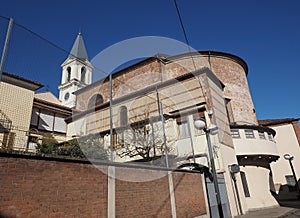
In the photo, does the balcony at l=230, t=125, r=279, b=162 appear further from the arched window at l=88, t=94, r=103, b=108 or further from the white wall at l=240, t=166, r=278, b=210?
the arched window at l=88, t=94, r=103, b=108

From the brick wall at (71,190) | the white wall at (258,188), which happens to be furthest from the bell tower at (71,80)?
the brick wall at (71,190)

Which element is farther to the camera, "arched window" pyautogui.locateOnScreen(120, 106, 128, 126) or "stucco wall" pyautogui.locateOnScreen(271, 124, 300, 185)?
"stucco wall" pyautogui.locateOnScreen(271, 124, 300, 185)

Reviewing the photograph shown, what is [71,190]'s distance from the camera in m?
4.14

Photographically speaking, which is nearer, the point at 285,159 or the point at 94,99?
the point at 285,159

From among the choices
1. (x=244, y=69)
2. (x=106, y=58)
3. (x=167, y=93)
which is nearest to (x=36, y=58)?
(x=106, y=58)

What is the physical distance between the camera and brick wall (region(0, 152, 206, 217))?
3350 mm

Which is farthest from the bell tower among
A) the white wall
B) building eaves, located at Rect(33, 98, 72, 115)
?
the white wall

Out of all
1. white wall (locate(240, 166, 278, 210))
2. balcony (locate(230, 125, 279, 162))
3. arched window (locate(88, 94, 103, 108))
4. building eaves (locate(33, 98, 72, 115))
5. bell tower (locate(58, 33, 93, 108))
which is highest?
bell tower (locate(58, 33, 93, 108))

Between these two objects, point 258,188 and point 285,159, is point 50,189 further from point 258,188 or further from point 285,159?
point 285,159

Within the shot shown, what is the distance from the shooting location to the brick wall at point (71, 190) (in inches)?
132

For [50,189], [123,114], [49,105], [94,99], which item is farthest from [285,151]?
[50,189]

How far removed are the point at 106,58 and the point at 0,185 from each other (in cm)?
518

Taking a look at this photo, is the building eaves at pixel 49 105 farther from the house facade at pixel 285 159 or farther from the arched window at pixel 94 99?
the house facade at pixel 285 159

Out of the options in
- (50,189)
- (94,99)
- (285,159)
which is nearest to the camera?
(50,189)
